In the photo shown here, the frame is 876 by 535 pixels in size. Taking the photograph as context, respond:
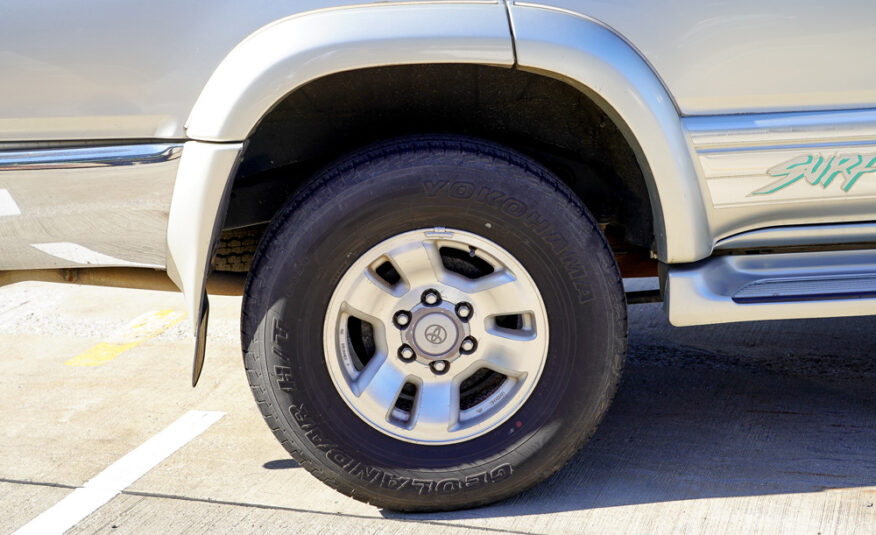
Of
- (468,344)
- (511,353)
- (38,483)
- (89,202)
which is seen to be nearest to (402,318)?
(468,344)

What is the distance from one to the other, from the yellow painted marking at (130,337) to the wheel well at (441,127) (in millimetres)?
1284

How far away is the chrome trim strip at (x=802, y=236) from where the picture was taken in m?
2.37

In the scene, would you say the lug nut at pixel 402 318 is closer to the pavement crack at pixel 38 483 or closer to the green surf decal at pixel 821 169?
the green surf decal at pixel 821 169

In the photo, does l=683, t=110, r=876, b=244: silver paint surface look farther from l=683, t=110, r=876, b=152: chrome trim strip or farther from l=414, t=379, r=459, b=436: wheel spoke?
l=414, t=379, r=459, b=436: wheel spoke

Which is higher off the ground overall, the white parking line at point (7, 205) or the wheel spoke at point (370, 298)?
the white parking line at point (7, 205)

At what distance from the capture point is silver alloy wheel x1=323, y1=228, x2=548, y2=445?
7.68 ft

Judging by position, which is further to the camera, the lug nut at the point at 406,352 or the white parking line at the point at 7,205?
the lug nut at the point at 406,352

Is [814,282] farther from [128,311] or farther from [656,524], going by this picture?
[128,311]

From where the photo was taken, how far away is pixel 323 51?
2129 millimetres

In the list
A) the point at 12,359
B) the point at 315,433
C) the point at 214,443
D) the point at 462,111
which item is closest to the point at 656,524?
the point at 315,433

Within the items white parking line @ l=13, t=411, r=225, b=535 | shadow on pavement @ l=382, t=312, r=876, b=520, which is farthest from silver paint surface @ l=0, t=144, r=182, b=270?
shadow on pavement @ l=382, t=312, r=876, b=520

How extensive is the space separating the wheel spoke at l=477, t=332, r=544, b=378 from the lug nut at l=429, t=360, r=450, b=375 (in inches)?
3.7

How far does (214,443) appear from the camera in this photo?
2967 mm

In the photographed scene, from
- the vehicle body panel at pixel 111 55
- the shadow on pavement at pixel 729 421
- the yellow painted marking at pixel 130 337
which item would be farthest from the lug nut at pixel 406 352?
the yellow painted marking at pixel 130 337
